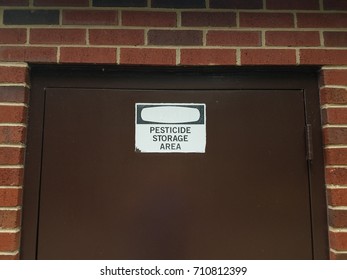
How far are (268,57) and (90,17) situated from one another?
0.91 metres

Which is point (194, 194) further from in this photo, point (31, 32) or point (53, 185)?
point (31, 32)

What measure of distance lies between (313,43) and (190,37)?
62 centimetres

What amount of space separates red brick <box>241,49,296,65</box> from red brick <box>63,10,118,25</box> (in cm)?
67

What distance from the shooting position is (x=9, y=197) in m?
1.64

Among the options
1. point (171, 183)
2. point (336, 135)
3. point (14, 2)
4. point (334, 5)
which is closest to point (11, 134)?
point (14, 2)

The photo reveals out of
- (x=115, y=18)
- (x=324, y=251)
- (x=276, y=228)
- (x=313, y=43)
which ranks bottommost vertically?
(x=324, y=251)

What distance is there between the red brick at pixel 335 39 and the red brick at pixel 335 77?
0.13m

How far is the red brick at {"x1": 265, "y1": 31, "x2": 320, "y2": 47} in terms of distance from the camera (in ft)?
5.80

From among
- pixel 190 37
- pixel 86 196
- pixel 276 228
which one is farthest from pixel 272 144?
pixel 86 196

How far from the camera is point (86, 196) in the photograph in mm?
1723

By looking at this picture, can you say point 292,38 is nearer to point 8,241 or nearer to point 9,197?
point 9,197

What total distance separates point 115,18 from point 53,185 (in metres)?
0.88

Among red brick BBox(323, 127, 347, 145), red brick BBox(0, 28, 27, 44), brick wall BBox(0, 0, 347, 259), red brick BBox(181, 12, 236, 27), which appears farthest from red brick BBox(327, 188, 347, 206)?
red brick BBox(0, 28, 27, 44)

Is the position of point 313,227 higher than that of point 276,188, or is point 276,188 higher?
point 276,188
